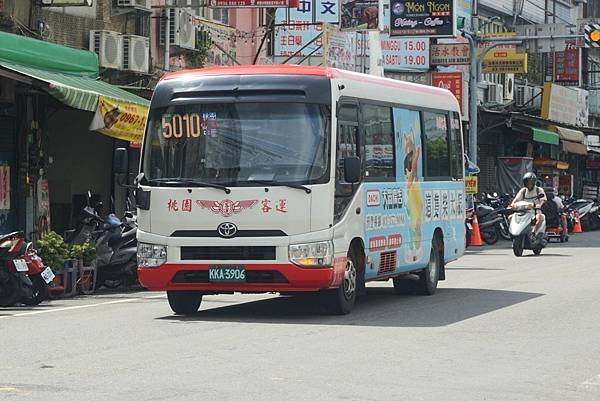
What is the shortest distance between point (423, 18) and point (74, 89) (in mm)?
22385

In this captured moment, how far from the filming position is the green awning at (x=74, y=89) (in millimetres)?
21750

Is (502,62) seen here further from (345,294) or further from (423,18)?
(345,294)

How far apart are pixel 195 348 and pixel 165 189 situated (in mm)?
3466

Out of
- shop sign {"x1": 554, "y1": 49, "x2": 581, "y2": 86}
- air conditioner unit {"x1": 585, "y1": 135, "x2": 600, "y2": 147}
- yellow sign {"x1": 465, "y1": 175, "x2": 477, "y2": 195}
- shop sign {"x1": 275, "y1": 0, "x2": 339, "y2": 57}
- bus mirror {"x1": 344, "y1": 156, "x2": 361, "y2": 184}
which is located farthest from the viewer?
air conditioner unit {"x1": 585, "y1": 135, "x2": 600, "y2": 147}

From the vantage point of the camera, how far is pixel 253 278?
15.4 m

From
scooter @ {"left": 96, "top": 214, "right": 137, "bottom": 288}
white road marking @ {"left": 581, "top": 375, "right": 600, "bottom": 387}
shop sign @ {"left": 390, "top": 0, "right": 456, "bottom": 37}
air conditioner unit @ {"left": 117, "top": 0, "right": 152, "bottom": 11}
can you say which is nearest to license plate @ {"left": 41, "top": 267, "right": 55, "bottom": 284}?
scooter @ {"left": 96, "top": 214, "right": 137, "bottom": 288}

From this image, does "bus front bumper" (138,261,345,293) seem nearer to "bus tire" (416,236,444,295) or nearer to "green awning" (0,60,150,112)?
"bus tire" (416,236,444,295)

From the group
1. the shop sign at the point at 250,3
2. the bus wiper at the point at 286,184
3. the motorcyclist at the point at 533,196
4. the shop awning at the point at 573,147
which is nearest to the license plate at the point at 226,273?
the bus wiper at the point at 286,184

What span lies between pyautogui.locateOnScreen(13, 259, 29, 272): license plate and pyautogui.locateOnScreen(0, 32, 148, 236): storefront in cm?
356

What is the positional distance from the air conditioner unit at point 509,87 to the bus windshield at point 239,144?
41796 mm

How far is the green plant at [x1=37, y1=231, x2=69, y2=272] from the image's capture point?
64.3 feet

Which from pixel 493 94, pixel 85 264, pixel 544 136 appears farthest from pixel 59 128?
pixel 493 94

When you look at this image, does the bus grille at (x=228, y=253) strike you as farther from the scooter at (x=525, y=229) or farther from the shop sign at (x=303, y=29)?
the shop sign at (x=303, y=29)

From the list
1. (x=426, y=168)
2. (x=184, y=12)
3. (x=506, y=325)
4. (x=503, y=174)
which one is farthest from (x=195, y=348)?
(x=503, y=174)
